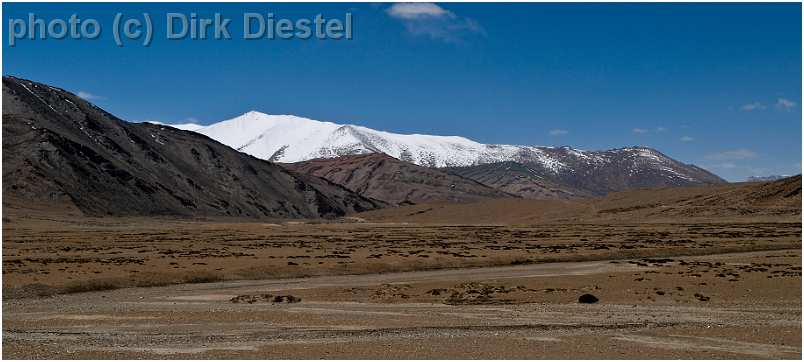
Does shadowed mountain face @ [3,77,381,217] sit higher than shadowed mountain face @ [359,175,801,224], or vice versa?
shadowed mountain face @ [3,77,381,217]

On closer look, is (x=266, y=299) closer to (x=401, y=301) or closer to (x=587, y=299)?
(x=401, y=301)

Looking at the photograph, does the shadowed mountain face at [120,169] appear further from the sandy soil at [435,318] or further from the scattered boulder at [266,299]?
the scattered boulder at [266,299]

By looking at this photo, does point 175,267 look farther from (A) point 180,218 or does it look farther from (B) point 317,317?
(A) point 180,218

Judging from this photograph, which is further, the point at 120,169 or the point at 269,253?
the point at 120,169

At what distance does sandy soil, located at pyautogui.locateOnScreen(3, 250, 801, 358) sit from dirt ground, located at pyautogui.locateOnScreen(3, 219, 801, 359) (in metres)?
0.08

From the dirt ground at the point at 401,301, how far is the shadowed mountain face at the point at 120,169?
63.1 meters

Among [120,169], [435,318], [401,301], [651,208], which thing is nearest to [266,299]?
[401,301]

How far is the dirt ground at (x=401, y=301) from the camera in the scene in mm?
19922

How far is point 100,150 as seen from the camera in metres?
145

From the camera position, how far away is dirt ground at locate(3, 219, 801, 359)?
65.4 feet

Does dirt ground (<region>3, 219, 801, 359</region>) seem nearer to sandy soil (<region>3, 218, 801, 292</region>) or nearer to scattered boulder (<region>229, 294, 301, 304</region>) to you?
scattered boulder (<region>229, 294, 301, 304</region>)

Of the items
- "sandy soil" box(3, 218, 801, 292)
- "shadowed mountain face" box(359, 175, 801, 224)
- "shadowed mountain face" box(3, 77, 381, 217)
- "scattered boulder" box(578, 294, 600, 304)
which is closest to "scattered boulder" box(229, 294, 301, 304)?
"sandy soil" box(3, 218, 801, 292)

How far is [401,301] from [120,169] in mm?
118899

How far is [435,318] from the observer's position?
25.9 metres
